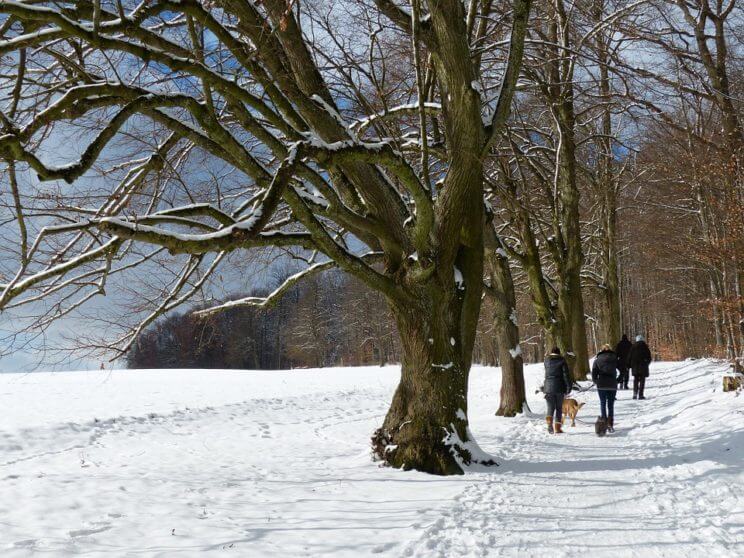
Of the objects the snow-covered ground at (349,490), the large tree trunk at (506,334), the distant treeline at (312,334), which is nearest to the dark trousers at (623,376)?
the snow-covered ground at (349,490)

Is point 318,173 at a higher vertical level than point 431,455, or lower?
higher

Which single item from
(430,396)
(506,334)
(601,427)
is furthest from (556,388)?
(430,396)

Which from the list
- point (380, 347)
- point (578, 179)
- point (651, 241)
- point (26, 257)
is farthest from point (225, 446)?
point (380, 347)

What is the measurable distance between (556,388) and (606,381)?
976 mm

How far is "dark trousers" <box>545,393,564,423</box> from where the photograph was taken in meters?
10.8

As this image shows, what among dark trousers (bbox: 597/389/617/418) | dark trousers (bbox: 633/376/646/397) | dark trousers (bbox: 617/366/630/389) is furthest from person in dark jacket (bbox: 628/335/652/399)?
dark trousers (bbox: 597/389/617/418)

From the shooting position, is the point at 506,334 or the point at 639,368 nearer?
the point at 506,334

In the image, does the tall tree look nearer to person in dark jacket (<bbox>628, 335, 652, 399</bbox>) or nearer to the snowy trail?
the snowy trail

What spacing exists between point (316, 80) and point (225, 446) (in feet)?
21.0

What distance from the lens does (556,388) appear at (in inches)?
429

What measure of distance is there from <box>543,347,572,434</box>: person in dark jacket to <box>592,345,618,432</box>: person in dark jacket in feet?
2.04

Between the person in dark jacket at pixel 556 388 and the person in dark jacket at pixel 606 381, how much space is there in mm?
622

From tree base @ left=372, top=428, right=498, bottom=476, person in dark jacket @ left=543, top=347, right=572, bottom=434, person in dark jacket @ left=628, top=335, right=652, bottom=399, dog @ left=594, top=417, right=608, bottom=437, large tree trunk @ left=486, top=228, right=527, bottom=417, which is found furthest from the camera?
person in dark jacket @ left=628, top=335, right=652, bottom=399

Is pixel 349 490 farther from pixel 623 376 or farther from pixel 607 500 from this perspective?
pixel 623 376
